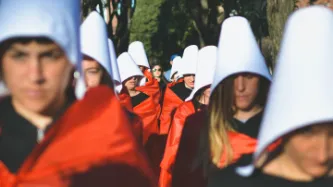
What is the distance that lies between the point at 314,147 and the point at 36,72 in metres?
1.25

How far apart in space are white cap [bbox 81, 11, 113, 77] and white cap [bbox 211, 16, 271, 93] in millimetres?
802

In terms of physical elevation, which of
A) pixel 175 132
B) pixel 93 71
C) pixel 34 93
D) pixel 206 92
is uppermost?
pixel 34 93

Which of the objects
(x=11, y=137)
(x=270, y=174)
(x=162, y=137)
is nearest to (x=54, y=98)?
(x=11, y=137)

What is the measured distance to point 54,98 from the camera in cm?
393

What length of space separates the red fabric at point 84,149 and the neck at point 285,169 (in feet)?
2.45

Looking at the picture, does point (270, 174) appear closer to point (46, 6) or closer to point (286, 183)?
point (286, 183)

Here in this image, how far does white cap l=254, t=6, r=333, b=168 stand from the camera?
12.3 feet

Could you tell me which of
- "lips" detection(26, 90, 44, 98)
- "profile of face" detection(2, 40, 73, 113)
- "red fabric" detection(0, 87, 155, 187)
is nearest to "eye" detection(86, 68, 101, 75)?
"red fabric" detection(0, 87, 155, 187)

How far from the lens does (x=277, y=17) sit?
9062 mm

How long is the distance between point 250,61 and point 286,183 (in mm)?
2274

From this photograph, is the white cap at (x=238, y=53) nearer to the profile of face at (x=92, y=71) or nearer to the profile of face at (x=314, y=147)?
the profile of face at (x=92, y=71)

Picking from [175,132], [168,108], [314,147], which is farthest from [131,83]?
[314,147]

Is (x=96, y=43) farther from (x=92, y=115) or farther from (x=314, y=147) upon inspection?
(x=314, y=147)

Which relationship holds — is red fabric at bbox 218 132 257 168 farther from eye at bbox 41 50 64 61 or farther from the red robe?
eye at bbox 41 50 64 61
